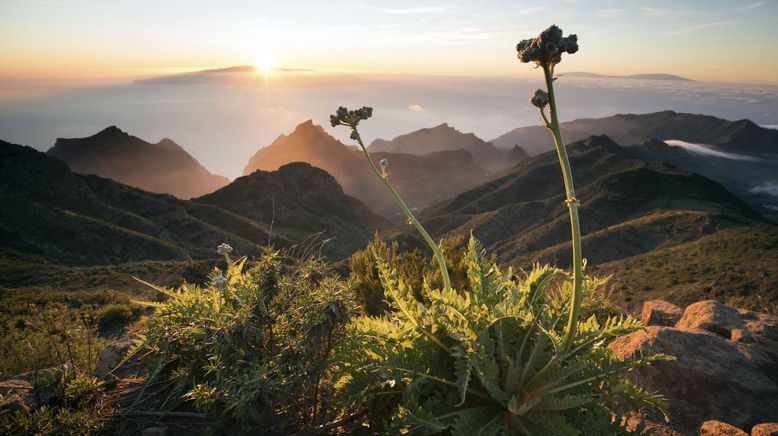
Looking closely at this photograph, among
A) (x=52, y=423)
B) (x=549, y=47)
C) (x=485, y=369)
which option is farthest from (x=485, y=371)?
(x=52, y=423)

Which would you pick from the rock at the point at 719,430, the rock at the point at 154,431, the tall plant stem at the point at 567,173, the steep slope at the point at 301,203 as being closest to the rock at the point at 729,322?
the rock at the point at 719,430

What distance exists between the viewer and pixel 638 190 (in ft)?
282

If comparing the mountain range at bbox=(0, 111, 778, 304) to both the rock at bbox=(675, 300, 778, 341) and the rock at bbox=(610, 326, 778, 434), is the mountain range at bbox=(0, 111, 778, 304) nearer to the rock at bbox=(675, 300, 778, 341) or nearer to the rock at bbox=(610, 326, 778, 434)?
the rock at bbox=(675, 300, 778, 341)

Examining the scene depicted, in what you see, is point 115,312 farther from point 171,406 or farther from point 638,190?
point 638,190

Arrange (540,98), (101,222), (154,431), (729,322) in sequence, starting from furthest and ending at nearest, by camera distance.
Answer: (101,222) → (729,322) → (154,431) → (540,98)

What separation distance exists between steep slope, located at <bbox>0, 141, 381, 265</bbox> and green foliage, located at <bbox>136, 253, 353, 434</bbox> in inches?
1388

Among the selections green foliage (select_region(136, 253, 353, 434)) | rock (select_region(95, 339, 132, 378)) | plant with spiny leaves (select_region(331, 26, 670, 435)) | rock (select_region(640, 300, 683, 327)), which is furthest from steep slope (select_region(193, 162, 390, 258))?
plant with spiny leaves (select_region(331, 26, 670, 435))

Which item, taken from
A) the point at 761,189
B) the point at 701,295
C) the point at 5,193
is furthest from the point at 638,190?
the point at 761,189

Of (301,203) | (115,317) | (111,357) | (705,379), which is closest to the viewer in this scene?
(111,357)

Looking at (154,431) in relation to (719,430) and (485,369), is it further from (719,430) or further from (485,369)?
(719,430)

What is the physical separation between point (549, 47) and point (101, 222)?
227 feet

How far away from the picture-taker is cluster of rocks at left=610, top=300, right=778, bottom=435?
429 centimetres

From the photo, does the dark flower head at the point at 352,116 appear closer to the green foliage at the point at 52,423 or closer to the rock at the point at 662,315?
the green foliage at the point at 52,423

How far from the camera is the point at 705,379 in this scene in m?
4.56
